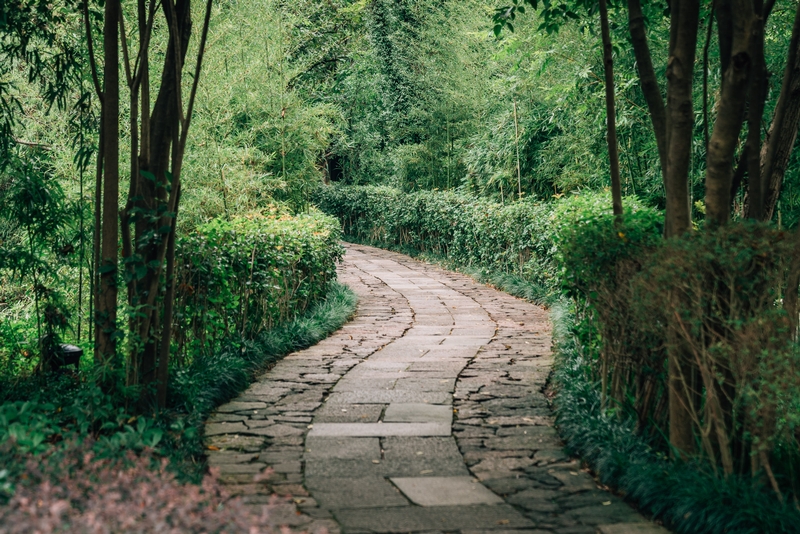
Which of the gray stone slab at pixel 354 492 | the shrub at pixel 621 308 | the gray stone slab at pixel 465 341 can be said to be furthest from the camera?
the gray stone slab at pixel 465 341

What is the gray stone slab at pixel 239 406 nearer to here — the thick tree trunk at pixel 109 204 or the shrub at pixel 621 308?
the thick tree trunk at pixel 109 204

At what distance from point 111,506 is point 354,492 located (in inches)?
65.2

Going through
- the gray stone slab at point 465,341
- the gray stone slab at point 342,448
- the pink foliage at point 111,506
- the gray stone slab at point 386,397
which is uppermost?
the pink foliage at point 111,506

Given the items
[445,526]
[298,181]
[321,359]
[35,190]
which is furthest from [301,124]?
[445,526]

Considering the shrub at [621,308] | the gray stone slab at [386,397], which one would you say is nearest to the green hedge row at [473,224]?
the shrub at [621,308]

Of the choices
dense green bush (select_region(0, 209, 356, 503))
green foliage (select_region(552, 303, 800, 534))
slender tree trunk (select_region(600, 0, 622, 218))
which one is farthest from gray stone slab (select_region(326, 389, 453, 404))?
slender tree trunk (select_region(600, 0, 622, 218))

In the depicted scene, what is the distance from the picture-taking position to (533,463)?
407 centimetres

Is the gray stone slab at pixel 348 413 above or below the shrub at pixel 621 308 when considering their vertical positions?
below

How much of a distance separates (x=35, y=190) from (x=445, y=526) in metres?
3.38

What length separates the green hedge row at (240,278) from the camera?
5.57m

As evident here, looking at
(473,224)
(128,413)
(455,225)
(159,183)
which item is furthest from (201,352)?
(455,225)

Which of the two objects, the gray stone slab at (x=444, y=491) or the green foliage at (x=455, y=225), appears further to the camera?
the green foliage at (x=455, y=225)

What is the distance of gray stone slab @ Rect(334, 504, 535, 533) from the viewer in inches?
126

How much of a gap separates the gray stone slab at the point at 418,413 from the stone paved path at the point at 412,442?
1 centimetres
